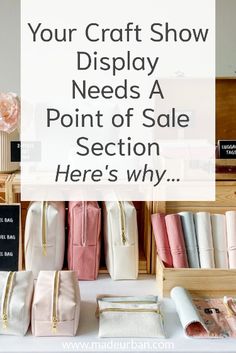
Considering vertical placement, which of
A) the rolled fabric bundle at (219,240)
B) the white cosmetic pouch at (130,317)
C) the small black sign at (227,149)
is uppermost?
the small black sign at (227,149)

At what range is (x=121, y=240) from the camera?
143 centimetres

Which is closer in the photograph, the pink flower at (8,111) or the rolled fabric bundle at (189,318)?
the rolled fabric bundle at (189,318)

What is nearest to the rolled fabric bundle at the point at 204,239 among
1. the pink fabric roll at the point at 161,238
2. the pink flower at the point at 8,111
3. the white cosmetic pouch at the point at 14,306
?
the pink fabric roll at the point at 161,238

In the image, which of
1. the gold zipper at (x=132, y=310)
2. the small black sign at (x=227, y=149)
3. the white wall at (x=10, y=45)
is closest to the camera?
the gold zipper at (x=132, y=310)

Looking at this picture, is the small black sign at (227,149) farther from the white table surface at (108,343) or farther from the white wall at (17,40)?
the white wall at (17,40)

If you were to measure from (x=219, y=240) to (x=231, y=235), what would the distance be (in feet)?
0.15

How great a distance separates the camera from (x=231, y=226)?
4.70ft

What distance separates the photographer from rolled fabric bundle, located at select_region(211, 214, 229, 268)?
4.61ft

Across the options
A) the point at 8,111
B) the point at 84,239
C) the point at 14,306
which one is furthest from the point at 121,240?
the point at 8,111

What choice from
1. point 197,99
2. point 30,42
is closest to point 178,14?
point 197,99

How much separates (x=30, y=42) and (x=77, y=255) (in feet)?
8.82

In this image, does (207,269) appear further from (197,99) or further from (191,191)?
(197,99)

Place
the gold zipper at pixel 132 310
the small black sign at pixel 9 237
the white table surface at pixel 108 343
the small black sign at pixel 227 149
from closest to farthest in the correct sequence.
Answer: the white table surface at pixel 108 343 < the gold zipper at pixel 132 310 < the small black sign at pixel 9 237 < the small black sign at pixel 227 149

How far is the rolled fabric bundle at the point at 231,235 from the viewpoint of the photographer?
1.39 metres
